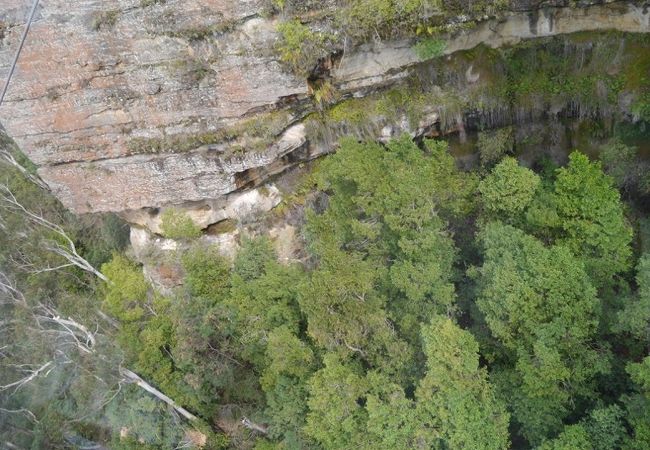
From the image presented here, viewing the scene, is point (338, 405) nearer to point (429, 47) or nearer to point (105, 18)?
point (429, 47)

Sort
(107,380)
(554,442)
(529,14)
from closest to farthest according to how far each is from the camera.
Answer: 1. (554,442)
2. (529,14)
3. (107,380)

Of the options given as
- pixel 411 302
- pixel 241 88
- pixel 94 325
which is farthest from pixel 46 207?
pixel 411 302

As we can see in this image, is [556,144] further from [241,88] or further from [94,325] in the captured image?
[94,325]

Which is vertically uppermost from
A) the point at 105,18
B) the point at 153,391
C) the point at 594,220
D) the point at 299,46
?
the point at 105,18

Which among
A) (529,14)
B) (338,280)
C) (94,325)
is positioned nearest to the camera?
(338,280)

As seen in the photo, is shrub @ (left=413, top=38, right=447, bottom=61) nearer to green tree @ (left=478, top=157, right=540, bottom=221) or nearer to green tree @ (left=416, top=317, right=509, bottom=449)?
green tree @ (left=478, top=157, right=540, bottom=221)

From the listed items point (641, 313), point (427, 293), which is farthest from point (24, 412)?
point (641, 313)

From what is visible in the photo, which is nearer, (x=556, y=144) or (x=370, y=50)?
Answer: (x=370, y=50)

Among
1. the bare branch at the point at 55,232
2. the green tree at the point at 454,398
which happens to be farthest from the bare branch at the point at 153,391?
the green tree at the point at 454,398
